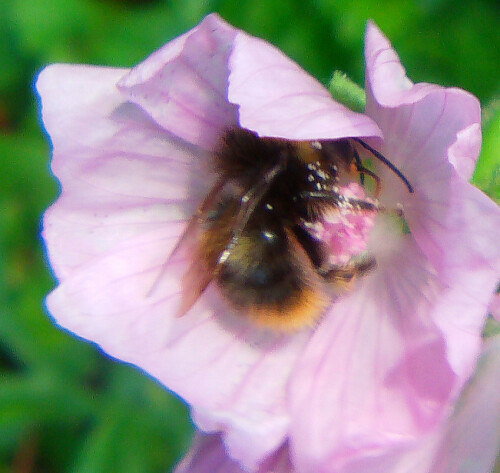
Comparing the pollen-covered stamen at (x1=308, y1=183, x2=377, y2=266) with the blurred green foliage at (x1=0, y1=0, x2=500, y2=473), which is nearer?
the pollen-covered stamen at (x1=308, y1=183, x2=377, y2=266)

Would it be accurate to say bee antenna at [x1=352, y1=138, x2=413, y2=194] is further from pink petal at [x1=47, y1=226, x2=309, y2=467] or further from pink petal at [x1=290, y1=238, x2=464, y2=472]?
pink petal at [x1=47, y1=226, x2=309, y2=467]

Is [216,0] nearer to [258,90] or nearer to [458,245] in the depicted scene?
[258,90]

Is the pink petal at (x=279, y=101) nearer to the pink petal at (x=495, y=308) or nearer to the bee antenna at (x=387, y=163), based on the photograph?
the bee antenna at (x=387, y=163)

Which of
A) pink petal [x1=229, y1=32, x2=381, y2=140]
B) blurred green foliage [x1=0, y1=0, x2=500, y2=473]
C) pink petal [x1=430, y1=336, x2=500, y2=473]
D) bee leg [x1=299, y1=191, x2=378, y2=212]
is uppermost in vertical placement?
pink petal [x1=229, y1=32, x2=381, y2=140]

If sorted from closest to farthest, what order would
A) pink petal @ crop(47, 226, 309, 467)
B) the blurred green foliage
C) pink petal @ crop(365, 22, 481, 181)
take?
pink petal @ crop(365, 22, 481, 181)
pink petal @ crop(47, 226, 309, 467)
the blurred green foliage

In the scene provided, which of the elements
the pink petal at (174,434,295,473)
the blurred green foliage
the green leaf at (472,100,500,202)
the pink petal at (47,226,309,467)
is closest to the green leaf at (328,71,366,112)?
the green leaf at (472,100,500,202)

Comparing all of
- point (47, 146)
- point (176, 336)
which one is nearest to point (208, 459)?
point (176, 336)

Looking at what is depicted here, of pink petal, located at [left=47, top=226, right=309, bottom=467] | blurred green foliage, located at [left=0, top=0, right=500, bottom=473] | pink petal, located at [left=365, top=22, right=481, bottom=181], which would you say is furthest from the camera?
blurred green foliage, located at [left=0, top=0, right=500, bottom=473]

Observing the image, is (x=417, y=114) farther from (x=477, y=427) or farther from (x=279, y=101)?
(x=477, y=427)
